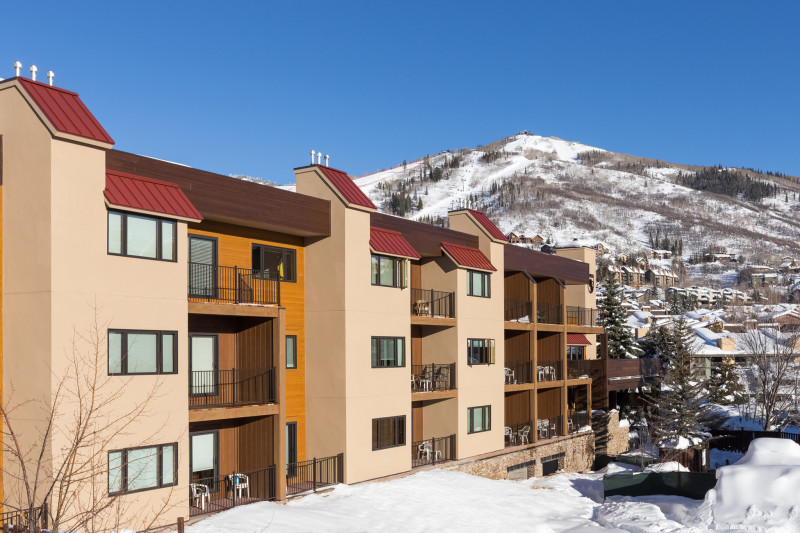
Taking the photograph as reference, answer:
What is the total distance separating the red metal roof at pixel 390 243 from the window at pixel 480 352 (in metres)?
5.94

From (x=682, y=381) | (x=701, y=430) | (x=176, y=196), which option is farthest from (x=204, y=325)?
(x=701, y=430)

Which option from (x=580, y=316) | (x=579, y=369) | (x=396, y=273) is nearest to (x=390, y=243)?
(x=396, y=273)

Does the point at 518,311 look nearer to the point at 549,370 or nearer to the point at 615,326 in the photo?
the point at 549,370

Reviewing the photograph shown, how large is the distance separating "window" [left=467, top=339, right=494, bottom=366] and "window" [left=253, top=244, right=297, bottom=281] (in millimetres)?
9976

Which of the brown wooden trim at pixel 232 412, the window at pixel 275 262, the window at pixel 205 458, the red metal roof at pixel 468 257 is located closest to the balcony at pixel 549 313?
the red metal roof at pixel 468 257

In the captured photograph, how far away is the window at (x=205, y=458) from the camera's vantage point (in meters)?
21.7

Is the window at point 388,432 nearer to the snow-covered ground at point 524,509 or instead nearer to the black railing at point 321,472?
the snow-covered ground at point 524,509

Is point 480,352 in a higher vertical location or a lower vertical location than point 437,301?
lower

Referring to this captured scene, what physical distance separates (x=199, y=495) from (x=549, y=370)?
77.4 ft

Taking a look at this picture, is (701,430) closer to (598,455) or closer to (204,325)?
(598,455)

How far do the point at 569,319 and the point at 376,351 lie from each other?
2104 centimetres

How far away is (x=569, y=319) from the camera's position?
149 feet

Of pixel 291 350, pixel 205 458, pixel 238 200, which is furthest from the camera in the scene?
pixel 291 350

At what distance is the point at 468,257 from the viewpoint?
108 ft
